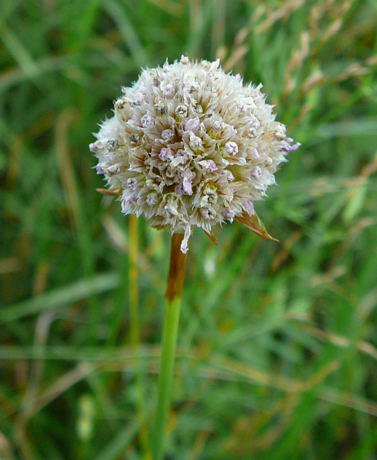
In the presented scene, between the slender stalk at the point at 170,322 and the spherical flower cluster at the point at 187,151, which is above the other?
the spherical flower cluster at the point at 187,151

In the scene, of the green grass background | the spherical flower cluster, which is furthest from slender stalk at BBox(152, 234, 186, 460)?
the green grass background

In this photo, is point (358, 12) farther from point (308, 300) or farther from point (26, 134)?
point (26, 134)

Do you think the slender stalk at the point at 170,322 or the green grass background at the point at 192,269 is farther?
the green grass background at the point at 192,269

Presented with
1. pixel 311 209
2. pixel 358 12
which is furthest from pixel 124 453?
pixel 358 12

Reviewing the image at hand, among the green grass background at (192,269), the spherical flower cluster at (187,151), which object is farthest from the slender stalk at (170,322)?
the green grass background at (192,269)

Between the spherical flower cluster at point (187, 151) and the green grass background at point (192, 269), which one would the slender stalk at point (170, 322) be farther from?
the green grass background at point (192, 269)
